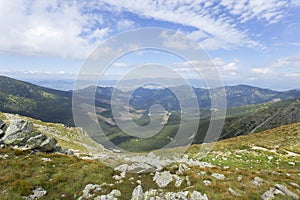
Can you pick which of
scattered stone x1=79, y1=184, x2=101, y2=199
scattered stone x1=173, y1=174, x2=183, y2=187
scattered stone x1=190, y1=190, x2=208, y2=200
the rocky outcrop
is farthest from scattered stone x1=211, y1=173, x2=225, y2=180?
the rocky outcrop

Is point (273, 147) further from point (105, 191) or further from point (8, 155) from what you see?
point (8, 155)

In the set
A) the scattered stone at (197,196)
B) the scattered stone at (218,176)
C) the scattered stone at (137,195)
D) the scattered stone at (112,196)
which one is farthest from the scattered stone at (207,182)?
the scattered stone at (112,196)

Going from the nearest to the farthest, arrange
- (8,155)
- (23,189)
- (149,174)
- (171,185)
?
(23,189) < (171,185) < (149,174) < (8,155)

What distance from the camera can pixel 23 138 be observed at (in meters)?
26.9

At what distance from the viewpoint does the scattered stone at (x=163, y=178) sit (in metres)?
16.3

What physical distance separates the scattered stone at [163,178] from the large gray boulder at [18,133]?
779 inches

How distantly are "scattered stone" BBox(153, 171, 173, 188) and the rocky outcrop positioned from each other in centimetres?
1784

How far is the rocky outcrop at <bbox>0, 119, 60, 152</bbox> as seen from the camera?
26.2m

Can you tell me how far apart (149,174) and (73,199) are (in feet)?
23.2

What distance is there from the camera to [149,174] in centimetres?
1878

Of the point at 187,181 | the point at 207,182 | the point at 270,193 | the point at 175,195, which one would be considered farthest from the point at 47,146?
the point at 270,193

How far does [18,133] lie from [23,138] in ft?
3.48

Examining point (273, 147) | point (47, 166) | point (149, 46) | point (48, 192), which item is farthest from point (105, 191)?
point (273, 147)

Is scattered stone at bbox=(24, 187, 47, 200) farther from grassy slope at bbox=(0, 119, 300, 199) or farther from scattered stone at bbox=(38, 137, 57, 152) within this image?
scattered stone at bbox=(38, 137, 57, 152)
